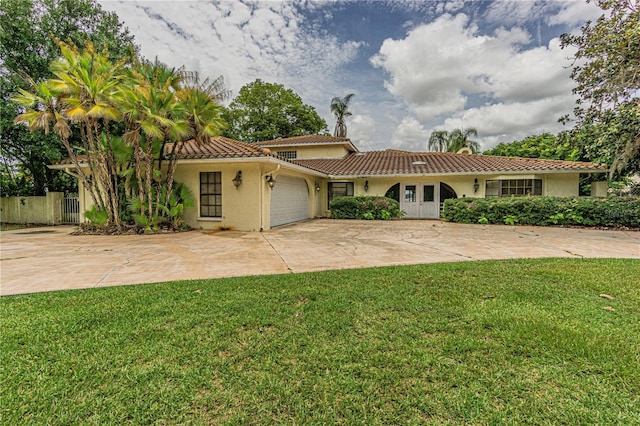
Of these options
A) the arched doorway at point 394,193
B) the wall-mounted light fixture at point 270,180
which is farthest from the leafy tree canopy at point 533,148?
the wall-mounted light fixture at point 270,180

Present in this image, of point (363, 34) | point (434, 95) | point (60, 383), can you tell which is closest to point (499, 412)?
point (60, 383)

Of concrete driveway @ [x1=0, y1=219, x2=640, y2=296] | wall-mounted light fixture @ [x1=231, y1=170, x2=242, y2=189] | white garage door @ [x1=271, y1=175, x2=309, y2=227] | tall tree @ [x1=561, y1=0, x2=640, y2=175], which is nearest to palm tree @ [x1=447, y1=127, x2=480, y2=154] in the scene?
tall tree @ [x1=561, y1=0, x2=640, y2=175]

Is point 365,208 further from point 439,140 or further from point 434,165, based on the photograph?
point 439,140

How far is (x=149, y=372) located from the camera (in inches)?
91.7

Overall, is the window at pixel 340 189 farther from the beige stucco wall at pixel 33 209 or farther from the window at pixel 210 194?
the beige stucco wall at pixel 33 209

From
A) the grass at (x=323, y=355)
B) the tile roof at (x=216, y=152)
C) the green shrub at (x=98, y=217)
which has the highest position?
the tile roof at (x=216, y=152)

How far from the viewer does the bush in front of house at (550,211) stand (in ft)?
36.9

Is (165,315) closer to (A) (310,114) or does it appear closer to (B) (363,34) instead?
(B) (363,34)

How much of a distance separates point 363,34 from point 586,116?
10.0 metres

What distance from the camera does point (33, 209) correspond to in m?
14.7

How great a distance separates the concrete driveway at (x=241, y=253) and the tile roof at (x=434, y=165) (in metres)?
5.36

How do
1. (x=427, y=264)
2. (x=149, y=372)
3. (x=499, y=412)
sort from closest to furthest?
(x=499, y=412) → (x=149, y=372) → (x=427, y=264)

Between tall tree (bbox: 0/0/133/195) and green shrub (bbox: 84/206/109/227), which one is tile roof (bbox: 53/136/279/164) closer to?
tall tree (bbox: 0/0/133/195)

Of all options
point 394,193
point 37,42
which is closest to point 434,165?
point 394,193
